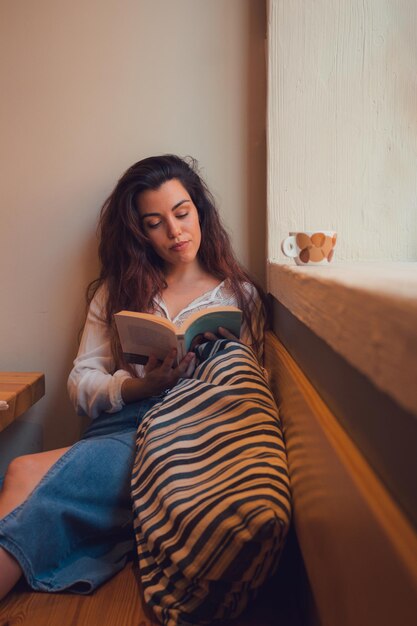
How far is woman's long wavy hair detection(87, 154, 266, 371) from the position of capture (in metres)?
1.15

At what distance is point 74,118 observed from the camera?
4.19ft

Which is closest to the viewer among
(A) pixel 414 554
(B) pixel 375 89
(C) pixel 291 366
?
(A) pixel 414 554

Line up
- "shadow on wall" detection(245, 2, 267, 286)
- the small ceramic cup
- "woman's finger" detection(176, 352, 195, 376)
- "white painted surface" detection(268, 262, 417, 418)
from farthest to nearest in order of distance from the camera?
"shadow on wall" detection(245, 2, 267, 286)
"woman's finger" detection(176, 352, 195, 376)
the small ceramic cup
"white painted surface" detection(268, 262, 417, 418)

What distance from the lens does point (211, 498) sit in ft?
2.00

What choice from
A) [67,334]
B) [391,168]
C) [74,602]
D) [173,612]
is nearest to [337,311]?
[173,612]

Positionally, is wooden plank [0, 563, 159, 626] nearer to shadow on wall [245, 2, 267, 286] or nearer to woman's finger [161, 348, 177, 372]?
woman's finger [161, 348, 177, 372]

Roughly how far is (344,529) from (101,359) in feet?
2.79

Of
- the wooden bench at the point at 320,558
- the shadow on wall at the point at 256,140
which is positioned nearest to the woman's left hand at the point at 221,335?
the wooden bench at the point at 320,558

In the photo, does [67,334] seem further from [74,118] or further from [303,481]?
[303,481]

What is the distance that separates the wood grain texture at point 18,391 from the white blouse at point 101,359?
113mm

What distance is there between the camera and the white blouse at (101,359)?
108cm

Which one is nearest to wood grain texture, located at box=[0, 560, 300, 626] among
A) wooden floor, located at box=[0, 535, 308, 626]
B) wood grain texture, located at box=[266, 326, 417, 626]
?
wooden floor, located at box=[0, 535, 308, 626]

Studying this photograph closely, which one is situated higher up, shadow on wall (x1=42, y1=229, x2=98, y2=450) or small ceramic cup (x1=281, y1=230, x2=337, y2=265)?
small ceramic cup (x1=281, y1=230, x2=337, y2=265)

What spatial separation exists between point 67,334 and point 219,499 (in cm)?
87
